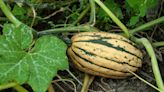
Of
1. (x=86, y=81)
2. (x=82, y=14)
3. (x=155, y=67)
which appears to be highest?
(x=82, y=14)

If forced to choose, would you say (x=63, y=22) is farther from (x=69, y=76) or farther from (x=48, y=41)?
(x=48, y=41)

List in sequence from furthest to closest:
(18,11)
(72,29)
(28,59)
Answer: (18,11), (72,29), (28,59)

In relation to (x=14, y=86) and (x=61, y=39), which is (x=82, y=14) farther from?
(x=14, y=86)

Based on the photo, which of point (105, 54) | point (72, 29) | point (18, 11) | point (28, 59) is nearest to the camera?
point (28, 59)

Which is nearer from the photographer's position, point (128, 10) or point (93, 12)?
point (93, 12)

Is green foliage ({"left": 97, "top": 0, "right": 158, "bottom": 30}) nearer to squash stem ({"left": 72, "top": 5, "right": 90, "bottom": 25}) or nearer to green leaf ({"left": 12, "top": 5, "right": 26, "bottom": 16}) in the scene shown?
squash stem ({"left": 72, "top": 5, "right": 90, "bottom": 25})

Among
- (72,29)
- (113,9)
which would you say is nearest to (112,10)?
(113,9)

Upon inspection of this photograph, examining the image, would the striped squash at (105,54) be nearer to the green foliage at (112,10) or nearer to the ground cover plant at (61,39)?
the ground cover plant at (61,39)
